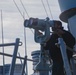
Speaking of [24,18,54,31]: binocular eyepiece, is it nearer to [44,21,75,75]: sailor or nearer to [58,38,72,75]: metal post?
[44,21,75,75]: sailor

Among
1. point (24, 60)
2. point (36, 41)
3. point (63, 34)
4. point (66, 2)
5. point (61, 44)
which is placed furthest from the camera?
point (66, 2)

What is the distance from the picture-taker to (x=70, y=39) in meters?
5.69

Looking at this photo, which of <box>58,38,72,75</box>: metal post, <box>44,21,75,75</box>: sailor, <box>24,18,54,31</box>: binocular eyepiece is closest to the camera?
<box>58,38,72,75</box>: metal post

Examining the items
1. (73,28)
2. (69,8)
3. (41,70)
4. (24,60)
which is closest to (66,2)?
(69,8)

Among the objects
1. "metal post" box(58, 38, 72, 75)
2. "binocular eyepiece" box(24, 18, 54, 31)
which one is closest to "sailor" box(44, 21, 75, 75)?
"binocular eyepiece" box(24, 18, 54, 31)

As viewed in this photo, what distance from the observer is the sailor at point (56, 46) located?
18.4 ft

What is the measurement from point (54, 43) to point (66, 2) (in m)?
5.17

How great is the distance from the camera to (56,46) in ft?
18.7

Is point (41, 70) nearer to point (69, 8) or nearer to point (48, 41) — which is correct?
point (48, 41)

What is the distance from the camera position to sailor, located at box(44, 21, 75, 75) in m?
5.62

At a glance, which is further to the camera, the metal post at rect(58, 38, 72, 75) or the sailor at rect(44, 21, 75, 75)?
the sailor at rect(44, 21, 75, 75)

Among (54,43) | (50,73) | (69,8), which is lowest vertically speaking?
(50,73)

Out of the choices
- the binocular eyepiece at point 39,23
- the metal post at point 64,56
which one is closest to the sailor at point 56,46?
the binocular eyepiece at point 39,23

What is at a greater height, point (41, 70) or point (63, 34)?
point (63, 34)
